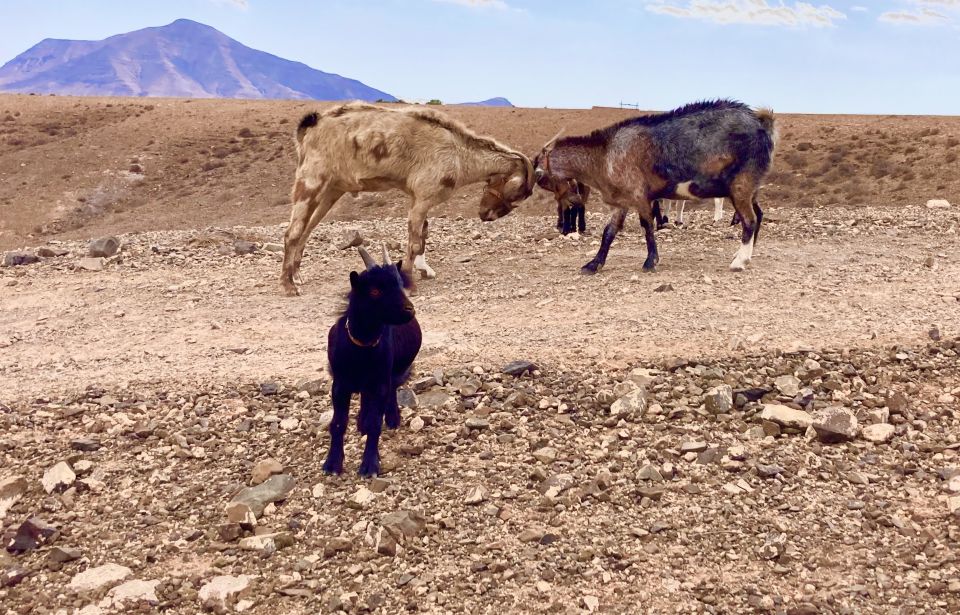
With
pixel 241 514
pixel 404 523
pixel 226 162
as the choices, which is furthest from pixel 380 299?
pixel 226 162

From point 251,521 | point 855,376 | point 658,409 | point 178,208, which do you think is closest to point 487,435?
point 658,409

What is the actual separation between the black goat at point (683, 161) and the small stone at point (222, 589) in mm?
7365

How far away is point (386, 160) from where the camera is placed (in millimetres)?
10570

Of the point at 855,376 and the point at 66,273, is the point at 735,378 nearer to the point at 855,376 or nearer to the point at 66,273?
the point at 855,376

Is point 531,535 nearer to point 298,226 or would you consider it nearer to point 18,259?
point 298,226

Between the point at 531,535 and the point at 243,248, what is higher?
the point at 243,248

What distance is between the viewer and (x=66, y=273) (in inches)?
495

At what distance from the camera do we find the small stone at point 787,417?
570 centimetres

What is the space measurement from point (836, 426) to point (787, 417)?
0.34m

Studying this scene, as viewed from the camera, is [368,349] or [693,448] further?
[693,448]

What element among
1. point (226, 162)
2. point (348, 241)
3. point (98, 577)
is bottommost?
point (98, 577)

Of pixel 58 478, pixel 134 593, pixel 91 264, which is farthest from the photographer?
pixel 91 264

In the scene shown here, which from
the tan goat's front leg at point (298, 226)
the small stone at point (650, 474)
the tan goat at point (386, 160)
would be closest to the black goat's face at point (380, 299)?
the small stone at point (650, 474)

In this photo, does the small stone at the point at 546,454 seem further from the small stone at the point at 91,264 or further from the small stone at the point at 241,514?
the small stone at the point at 91,264
